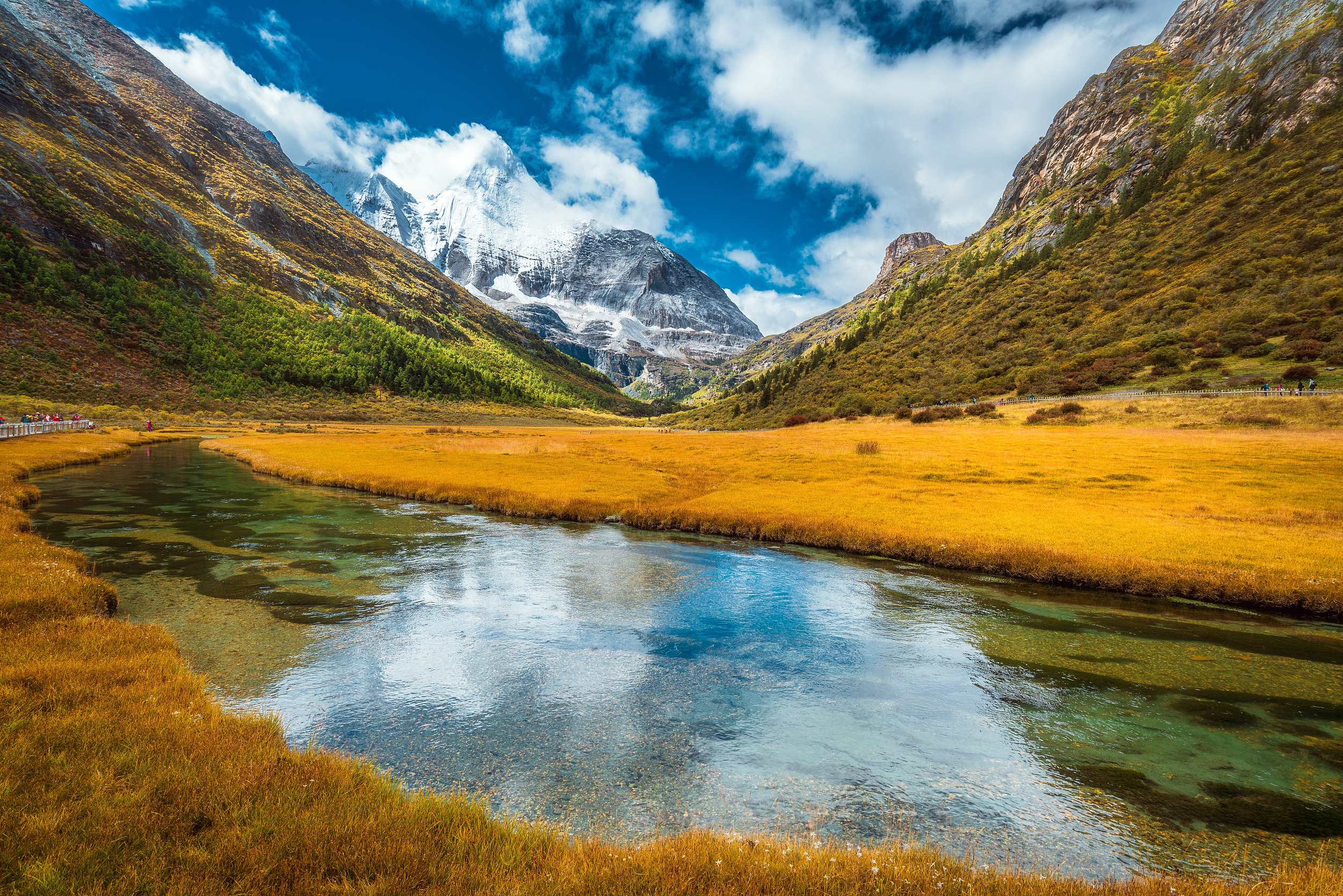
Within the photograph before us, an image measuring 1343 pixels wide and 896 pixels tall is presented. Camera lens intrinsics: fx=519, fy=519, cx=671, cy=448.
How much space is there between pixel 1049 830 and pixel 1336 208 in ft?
558

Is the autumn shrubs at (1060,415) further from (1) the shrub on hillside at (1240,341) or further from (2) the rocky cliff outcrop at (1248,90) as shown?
(2) the rocky cliff outcrop at (1248,90)

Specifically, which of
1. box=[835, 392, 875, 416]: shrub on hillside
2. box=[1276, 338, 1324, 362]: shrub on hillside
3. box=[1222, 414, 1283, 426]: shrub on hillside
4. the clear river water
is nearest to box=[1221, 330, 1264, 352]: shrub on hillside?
box=[1276, 338, 1324, 362]: shrub on hillside

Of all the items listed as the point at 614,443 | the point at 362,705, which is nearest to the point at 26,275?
the point at 614,443

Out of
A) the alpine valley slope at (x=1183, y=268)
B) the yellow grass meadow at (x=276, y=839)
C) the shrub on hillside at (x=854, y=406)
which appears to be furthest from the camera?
the shrub on hillside at (x=854, y=406)

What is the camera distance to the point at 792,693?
1392 centimetres

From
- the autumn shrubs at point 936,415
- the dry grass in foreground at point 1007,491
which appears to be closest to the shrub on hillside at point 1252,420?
the dry grass in foreground at point 1007,491

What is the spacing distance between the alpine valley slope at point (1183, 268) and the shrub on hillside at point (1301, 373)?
40.8 inches

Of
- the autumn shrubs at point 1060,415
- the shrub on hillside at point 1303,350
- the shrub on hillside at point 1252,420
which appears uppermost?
the shrub on hillside at point 1303,350

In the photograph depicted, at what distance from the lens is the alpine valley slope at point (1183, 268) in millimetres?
89562

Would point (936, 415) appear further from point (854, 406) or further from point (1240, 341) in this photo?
point (1240, 341)

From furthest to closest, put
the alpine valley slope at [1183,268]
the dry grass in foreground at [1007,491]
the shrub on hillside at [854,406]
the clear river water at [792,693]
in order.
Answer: the shrub on hillside at [854,406]
the alpine valley slope at [1183,268]
the dry grass in foreground at [1007,491]
the clear river water at [792,693]

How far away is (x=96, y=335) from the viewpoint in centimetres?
13612

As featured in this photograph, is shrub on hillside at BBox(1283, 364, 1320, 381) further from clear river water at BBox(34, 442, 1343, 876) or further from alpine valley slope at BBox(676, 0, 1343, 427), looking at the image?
clear river water at BBox(34, 442, 1343, 876)

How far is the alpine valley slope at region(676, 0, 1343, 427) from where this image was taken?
89.6 m
